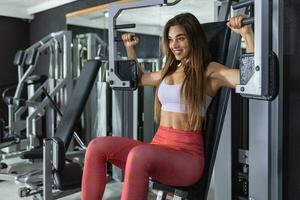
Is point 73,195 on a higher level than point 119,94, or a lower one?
lower

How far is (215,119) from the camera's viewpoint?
Result: 157 cm

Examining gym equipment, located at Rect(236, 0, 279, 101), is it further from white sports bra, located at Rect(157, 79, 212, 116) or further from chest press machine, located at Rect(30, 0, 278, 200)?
white sports bra, located at Rect(157, 79, 212, 116)

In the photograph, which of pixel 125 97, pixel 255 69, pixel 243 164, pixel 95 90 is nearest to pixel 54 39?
pixel 95 90

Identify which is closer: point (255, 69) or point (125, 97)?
point (255, 69)

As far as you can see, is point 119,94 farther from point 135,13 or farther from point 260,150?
point 260,150

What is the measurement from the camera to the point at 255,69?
3.91 feet

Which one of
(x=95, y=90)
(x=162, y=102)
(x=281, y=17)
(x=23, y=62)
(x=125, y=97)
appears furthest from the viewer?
(x=23, y=62)

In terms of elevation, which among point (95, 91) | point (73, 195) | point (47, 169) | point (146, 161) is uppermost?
point (95, 91)

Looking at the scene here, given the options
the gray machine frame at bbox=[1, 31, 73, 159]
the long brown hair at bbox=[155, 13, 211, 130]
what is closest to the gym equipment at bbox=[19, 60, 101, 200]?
the long brown hair at bbox=[155, 13, 211, 130]

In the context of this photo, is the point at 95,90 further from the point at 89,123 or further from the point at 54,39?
the point at 54,39

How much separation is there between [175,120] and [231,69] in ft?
1.15

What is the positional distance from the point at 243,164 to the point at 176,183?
484 millimetres

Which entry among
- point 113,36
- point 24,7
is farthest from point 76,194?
point 24,7

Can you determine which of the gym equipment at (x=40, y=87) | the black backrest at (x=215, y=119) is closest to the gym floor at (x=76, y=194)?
the gym equipment at (x=40, y=87)
